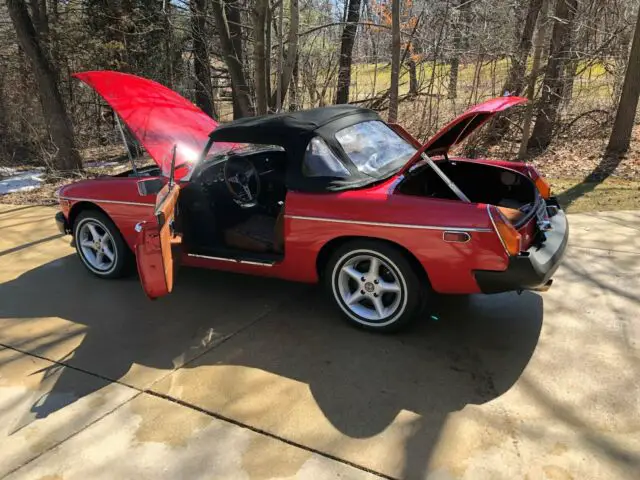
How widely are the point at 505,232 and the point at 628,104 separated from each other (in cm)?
671

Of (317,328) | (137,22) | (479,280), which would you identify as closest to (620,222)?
(479,280)

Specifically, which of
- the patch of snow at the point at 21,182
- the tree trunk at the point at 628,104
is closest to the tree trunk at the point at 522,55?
the tree trunk at the point at 628,104

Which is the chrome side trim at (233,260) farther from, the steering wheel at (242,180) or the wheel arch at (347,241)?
the steering wheel at (242,180)

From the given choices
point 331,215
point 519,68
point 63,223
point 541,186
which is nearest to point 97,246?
point 63,223

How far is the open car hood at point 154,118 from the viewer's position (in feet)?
14.5

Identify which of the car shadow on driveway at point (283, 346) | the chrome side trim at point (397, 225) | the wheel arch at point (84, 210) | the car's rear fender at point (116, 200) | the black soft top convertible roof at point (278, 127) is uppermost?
the black soft top convertible roof at point (278, 127)

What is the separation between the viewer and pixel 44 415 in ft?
9.29

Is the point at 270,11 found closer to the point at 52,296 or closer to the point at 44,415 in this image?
the point at 52,296

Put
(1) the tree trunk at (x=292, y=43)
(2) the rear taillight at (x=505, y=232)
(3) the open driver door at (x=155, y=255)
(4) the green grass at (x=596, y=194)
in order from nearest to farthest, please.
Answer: (2) the rear taillight at (x=505, y=232) → (3) the open driver door at (x=155, y=255) → (4) the green grass at (x=596, y=194) → (1) the tree trunk at (x=292, y=43)

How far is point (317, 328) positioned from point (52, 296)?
244 centimetres

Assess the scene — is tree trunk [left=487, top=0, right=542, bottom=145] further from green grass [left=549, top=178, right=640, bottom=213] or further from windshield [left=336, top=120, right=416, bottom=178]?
windshield [left=336, top=120, right=416, bottom=178]

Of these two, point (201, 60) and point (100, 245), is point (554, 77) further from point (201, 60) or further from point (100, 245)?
point (100, 245)

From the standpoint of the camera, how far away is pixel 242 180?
14.5ft

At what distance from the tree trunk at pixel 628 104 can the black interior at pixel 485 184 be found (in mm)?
5414
